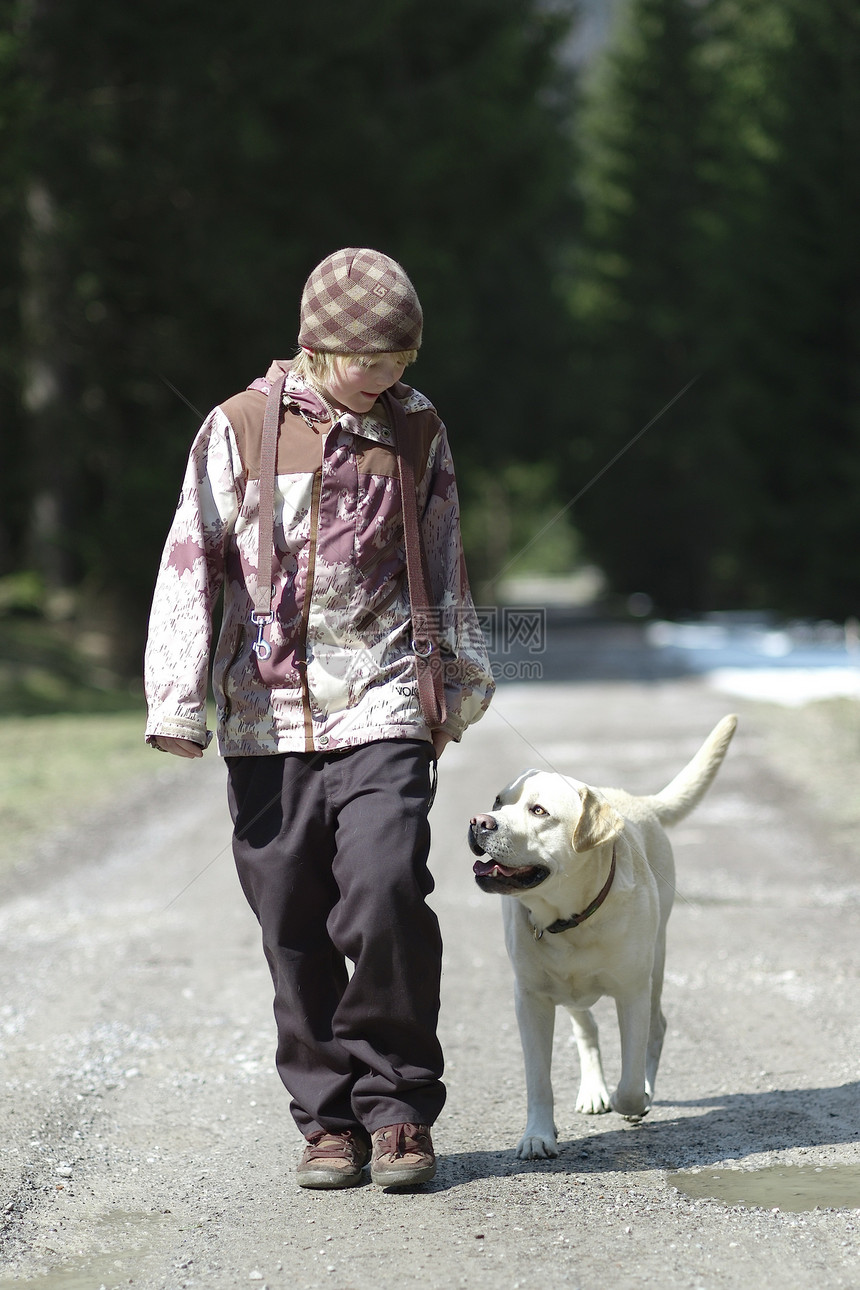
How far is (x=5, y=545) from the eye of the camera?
2733 cm

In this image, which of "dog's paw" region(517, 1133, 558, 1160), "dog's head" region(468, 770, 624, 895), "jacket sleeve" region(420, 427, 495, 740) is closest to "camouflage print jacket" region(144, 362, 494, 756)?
"jacket sleeve" region(420, 427, 495, 740)

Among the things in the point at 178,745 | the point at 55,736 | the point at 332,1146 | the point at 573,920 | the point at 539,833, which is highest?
the point at 178,745

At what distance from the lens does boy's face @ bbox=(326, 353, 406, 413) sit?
12.0 feet

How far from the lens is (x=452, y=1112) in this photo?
431 centimetres

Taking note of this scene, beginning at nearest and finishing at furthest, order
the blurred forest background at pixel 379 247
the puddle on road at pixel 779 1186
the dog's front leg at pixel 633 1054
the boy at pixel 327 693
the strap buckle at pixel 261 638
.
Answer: the puddle on road at pixel 779 1186, the boy at pixel 327 693, the strap buckle at pixel 261 638, the dog's front leg at pixel 633 1054, the blurred forest background at pixel 379 247

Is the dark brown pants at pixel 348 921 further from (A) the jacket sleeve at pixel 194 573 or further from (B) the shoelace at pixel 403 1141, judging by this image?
(A) the jacket sleeve at pixel 194 573

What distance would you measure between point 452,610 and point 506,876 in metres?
0.72

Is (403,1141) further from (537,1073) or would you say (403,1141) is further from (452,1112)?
(452,1112)

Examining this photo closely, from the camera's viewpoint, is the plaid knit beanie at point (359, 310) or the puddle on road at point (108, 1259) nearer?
the puddle on road at point (108, 1259)

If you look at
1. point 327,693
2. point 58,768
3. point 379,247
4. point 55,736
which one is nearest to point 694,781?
point 327,693

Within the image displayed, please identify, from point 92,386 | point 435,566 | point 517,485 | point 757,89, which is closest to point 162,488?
point 92,386

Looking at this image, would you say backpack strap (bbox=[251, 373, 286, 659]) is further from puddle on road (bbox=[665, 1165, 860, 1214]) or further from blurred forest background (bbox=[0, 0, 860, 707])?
blurred forest background (bbox=[0, 0, 860, 707])

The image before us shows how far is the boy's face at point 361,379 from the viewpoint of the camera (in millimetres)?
3652

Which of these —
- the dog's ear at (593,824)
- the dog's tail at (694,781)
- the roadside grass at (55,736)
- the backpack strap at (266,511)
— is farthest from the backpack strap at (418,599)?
the roadside grass at (55,736)
